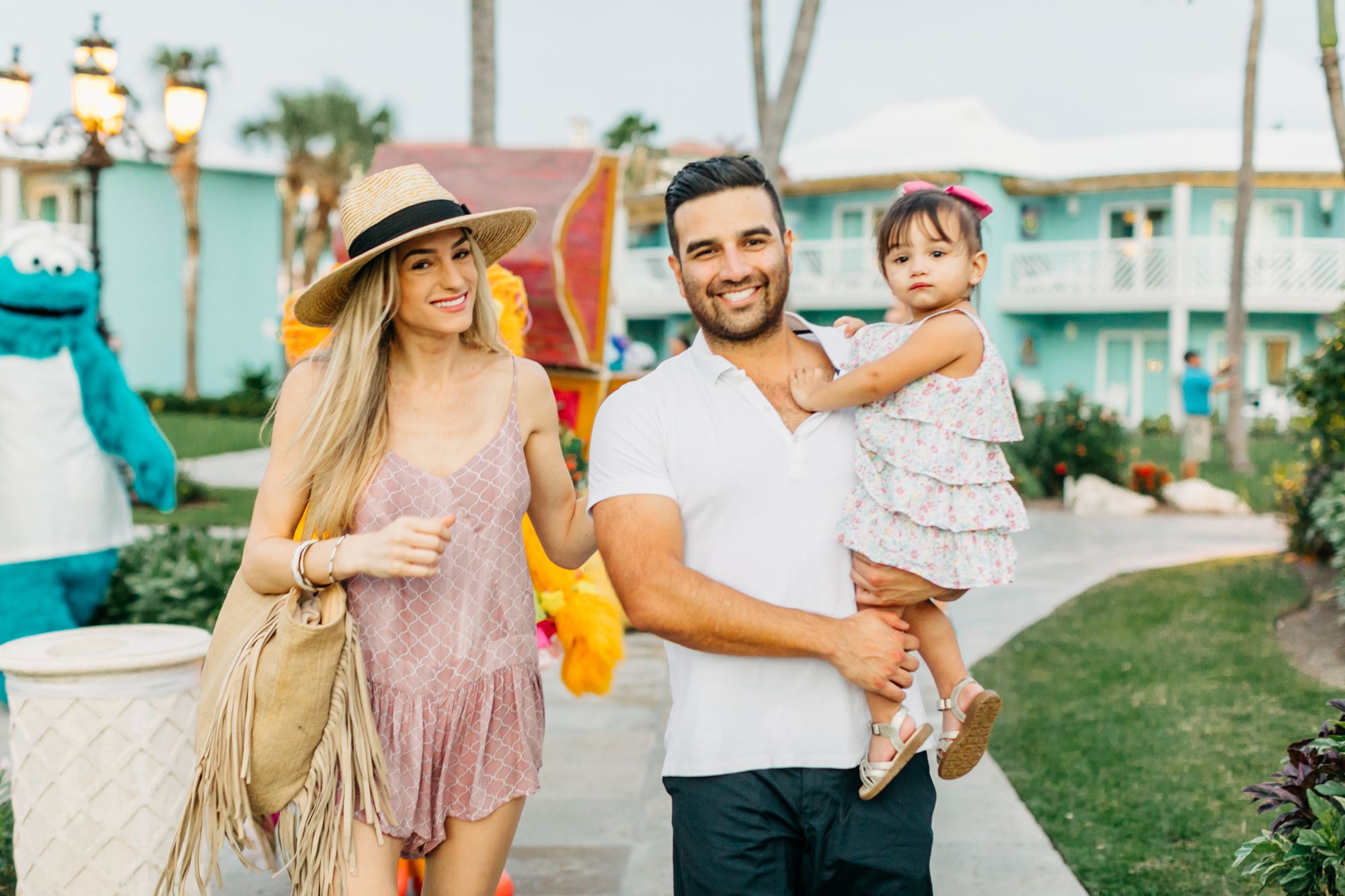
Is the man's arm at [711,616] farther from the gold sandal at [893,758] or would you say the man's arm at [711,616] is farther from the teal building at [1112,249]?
the teal building at [1112,249]

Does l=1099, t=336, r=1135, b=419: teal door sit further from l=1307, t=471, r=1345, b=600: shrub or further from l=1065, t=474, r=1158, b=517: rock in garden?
l=1307, t=471, r=1345, b=600: shrub

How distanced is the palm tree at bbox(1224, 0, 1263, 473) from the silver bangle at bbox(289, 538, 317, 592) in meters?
18.3

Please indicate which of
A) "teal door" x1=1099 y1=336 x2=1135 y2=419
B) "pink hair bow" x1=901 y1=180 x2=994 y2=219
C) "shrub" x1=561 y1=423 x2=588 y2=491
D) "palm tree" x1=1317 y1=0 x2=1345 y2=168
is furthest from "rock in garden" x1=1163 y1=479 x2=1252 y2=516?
"teal door" x1=1099 y1=336 x2=1135 y2=419

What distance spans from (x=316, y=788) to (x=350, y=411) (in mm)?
774

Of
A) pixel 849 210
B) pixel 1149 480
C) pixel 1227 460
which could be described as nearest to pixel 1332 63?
pixel 1149 480

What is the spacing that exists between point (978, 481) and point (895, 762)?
2.03ft

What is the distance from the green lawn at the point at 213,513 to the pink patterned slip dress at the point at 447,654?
1107 cm

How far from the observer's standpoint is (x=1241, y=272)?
62.7ft

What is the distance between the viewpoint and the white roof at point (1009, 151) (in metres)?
29.2

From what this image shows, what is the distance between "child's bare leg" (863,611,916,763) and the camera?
8.32 feet

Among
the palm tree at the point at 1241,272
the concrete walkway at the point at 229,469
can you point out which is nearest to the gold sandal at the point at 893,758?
the concrete walkway at the point at 229,469

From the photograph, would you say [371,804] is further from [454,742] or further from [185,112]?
[185,112]

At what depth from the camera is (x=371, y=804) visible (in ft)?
8.61

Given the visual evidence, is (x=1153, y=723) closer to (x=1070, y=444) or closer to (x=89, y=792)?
(x=89, y=792)
